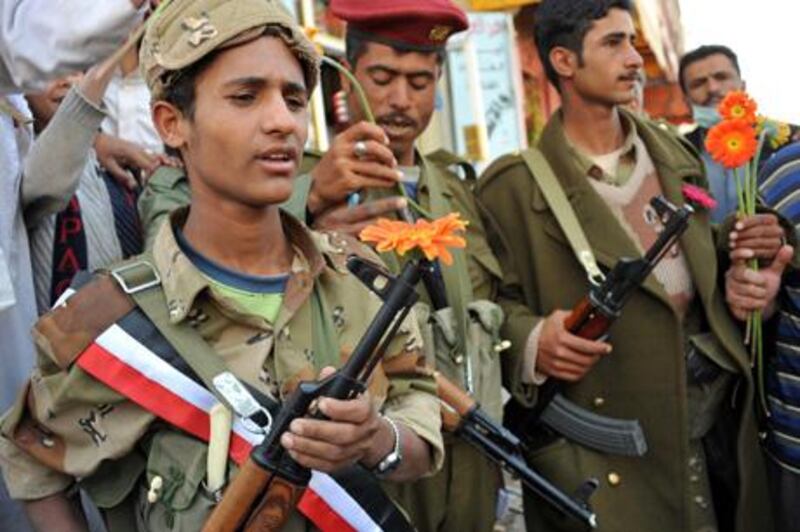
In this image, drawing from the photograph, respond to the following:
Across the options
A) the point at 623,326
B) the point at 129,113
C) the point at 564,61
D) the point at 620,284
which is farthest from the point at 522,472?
the point at 129,113

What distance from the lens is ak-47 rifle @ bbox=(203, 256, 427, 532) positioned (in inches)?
69.6

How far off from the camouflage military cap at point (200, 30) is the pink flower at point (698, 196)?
1682 mm

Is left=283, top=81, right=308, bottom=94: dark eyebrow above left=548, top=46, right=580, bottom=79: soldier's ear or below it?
above

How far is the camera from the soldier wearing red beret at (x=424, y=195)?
2.69 metres

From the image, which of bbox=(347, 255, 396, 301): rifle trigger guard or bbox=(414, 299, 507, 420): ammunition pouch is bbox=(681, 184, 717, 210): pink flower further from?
bbox=(347, 255, 396, 301): rifle trigger guard

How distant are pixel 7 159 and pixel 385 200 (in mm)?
855

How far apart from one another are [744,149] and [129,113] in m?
1.88

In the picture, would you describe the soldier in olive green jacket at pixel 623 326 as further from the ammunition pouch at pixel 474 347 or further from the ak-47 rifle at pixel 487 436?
the ak-47 rifle at pixel 487 436

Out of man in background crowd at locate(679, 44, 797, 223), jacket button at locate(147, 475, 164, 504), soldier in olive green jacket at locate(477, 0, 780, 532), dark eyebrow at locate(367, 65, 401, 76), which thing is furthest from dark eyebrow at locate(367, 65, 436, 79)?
man in background crowd at locate(679, 44, 797, 223)

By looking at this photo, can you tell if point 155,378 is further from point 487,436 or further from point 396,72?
point 396,72

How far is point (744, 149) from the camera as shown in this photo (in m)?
3.32

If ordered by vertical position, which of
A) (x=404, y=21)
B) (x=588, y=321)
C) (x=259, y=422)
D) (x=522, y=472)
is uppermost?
(x=404, y=21)

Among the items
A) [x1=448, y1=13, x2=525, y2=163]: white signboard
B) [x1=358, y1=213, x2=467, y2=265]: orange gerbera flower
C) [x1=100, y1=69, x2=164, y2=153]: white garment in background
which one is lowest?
[x1=448, y1=13, x2=525, y2=163]: white signboard

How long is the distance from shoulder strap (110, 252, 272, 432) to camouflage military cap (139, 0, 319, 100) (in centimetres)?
34
